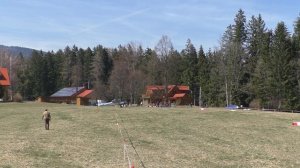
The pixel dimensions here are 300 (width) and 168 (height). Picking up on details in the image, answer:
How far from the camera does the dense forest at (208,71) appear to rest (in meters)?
102

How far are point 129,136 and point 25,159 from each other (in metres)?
12.9

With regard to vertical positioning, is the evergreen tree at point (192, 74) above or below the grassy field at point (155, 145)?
above

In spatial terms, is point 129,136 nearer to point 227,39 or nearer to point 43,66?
point 227,39

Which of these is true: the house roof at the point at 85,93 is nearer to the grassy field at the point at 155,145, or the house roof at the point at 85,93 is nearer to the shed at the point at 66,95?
the shed at the point at 66,95

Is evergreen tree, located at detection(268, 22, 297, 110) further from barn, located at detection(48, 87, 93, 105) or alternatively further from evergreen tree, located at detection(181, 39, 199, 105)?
barn, located at detection(48, 87, 93, 105)

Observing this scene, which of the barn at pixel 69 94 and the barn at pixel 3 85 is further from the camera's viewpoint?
the barn at pixel 69 94

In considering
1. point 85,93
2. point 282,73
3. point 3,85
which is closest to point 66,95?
point 85,93

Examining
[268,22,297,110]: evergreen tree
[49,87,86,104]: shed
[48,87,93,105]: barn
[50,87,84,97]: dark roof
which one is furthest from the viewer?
[50,87,84,97]: dark roof

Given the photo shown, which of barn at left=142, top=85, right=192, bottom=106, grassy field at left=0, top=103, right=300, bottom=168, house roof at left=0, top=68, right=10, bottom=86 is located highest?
house roof at left=0, top=68, right=10, bottom=86

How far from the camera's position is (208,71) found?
129 meters

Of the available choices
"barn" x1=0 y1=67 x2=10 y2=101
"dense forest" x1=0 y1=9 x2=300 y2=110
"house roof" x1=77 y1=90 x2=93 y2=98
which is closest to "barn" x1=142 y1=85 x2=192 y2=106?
"dense forest" x1=0 y1=9 x2=300 y2=110

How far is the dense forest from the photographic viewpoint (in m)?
102

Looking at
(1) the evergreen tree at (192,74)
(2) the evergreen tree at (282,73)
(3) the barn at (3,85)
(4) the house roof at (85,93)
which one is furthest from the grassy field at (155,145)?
(4) the house roof at (85,93)

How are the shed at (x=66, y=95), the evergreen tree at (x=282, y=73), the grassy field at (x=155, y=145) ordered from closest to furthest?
Answer: the grassy field at (x=155, y=145), the evergreen tree at (x=282, y=73), the shed at (x=66, y=95)
